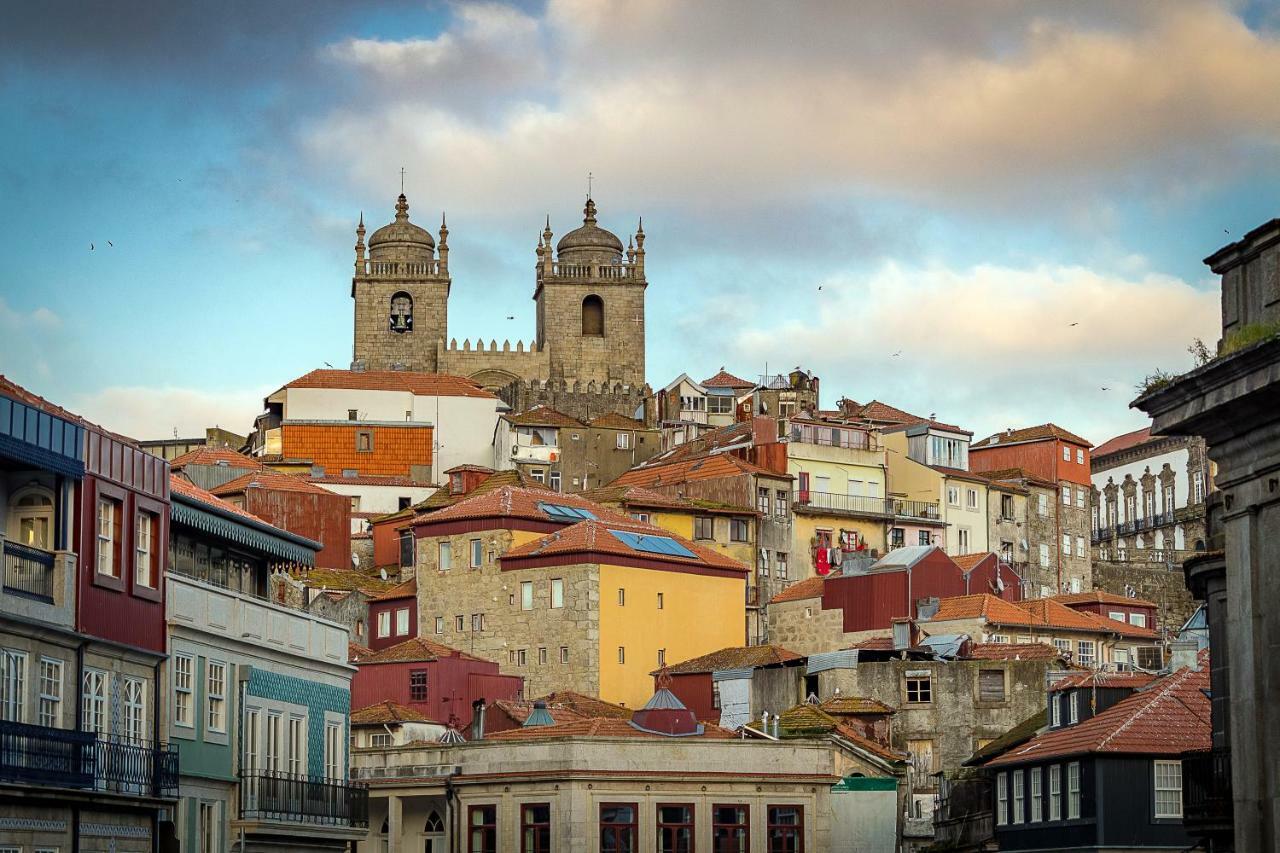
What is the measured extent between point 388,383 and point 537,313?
1485 inches

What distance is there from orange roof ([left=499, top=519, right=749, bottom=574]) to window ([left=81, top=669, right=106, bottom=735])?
4975 centimetres

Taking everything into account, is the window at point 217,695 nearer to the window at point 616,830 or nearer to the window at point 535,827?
the window at point 535,827

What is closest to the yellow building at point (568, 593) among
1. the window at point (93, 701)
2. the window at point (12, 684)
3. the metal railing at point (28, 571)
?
the window at point (93, 701)

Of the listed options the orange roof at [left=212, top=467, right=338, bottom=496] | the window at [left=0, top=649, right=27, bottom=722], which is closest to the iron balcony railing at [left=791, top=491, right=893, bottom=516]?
the orange roof at [left=212, top=467, right=338, bottom=496]

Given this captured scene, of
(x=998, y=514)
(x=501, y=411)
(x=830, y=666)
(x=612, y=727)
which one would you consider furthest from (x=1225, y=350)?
(x=501, y=411)

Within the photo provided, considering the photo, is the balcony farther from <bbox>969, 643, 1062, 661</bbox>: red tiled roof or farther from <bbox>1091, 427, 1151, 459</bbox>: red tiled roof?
<bbox>1091, 427, 1151, 459</bbox>: red tiled roof

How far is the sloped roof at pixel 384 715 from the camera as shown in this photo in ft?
258

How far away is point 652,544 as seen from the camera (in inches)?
3725

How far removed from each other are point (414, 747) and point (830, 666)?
17.4m

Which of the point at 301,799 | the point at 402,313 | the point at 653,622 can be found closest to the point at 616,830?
the point at 301,799

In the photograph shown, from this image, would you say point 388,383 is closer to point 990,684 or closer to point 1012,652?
point 1012,652

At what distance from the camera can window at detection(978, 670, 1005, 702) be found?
82000 millimetres

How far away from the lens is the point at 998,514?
120 meters

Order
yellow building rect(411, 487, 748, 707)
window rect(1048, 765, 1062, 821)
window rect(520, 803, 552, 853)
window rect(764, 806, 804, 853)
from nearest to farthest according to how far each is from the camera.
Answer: window rect(1048, 765, 1062, 821)
window rect(520, 803, 552, 853)
window rect(764, 806, 804, 853)
yellow building rect(411, 487, 748, 707)
